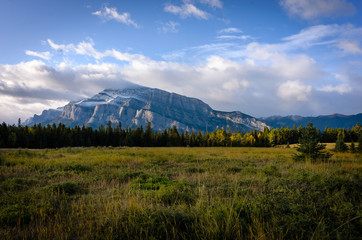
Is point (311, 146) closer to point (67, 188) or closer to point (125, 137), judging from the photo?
point (67, 188)

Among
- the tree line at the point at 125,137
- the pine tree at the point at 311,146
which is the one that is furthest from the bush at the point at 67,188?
the tree line at the point at 125,137

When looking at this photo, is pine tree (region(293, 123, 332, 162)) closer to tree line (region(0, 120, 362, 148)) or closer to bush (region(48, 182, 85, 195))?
bush (region(48, 182, 85, 195))

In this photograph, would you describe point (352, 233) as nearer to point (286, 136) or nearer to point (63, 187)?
point (63, 187)

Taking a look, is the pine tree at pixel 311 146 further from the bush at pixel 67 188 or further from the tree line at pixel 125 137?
the tree line at pixel 125 137

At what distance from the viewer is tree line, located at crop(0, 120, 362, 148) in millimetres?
58438

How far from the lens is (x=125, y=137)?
77.4 meters

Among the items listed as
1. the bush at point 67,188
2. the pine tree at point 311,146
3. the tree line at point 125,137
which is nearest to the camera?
the bush at point 67,188

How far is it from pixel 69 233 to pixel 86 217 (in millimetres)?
520

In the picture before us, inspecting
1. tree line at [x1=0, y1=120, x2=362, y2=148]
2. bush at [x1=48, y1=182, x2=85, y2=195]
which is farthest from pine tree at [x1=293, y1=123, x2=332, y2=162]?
tree line at [x1=0, y1=120, x2=362, y2=148]

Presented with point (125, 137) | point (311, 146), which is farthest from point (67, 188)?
point (125, 137)

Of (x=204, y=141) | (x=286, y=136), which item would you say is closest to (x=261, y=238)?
(x=204, y=141)

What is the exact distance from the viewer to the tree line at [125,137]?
5844cm

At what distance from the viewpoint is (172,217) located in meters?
3.26

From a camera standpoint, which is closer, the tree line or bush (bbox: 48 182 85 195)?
bush (bbox: 48 182 85 195)
